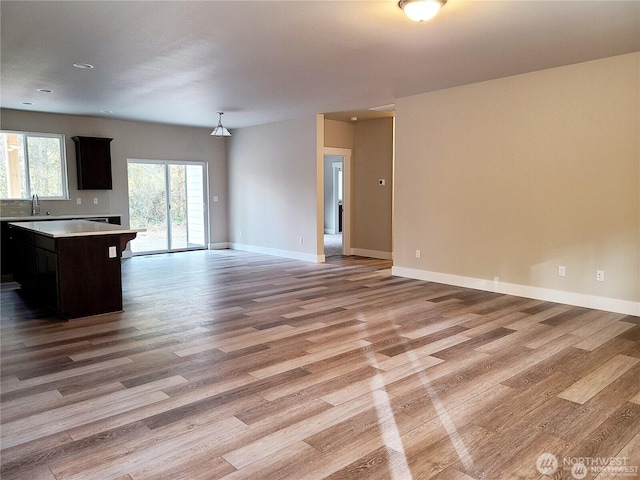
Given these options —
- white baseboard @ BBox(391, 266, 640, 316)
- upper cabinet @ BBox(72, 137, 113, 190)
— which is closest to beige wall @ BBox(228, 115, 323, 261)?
white baseboard @ BBox(391, 266, 640, 316)

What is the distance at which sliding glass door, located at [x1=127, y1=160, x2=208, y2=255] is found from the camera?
30.1ft

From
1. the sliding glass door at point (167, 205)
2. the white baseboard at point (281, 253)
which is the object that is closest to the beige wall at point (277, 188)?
the white baseboard at point (281, 253)

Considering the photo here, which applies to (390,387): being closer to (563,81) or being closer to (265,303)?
(265,303)

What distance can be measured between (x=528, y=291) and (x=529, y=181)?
1306mm

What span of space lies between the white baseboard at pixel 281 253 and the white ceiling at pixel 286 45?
119 inches

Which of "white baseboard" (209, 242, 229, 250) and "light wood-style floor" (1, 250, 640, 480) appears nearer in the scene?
"light wood-style floor" (1, 250, 640, 480)

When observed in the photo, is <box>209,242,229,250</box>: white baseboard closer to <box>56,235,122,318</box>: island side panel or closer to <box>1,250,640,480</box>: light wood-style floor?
<box>1,250,640,480</box>: light wood-style floor

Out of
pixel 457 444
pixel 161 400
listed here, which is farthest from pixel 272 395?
pixel 457 444

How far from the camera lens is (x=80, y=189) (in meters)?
8.33

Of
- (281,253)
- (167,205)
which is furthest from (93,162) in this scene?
(281,253)

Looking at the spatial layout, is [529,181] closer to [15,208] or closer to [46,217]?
[46,217]

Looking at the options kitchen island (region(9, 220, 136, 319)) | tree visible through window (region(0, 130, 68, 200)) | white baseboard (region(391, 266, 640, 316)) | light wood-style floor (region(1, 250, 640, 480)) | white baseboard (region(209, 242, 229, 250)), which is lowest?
light wood-style floor (region(1, 250, 640, 480))

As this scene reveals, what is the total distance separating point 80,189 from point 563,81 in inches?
307

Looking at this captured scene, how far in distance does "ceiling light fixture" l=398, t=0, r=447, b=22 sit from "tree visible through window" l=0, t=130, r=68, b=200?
23.4 ft
